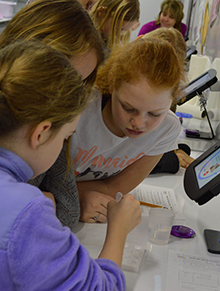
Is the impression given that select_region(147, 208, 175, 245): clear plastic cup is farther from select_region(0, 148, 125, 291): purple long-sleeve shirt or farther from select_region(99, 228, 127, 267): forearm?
select_region(0, 148, 125, 291): purple long-sleeve shirt

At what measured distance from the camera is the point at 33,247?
494mm

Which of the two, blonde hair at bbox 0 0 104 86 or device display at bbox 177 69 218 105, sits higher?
blonde hair at bbox 0 0 104 86

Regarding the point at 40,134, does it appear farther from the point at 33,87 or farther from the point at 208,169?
the point at 208,169

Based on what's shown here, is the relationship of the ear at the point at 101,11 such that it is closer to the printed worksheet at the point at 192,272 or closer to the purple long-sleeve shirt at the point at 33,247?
the printed worksheet at the point at 192,272

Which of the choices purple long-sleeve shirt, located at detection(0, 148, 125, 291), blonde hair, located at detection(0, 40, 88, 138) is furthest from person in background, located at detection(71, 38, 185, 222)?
purple long-sleeve shirt, located at detection(0, 148, 125, 291)

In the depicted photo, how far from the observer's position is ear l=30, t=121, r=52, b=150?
1.92ft

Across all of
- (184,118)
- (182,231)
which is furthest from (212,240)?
(184,118)

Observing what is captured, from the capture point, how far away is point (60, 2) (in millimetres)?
871

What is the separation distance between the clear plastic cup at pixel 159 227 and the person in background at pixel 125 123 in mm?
164

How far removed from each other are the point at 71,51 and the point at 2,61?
300 millimetres

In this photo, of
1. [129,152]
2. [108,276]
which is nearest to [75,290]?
[108,276]

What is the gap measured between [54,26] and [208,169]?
2.14 ft

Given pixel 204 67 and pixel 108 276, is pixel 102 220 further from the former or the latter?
pixel 204 67

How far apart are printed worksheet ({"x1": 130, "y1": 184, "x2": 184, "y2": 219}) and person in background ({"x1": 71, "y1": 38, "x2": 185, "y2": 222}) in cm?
7
